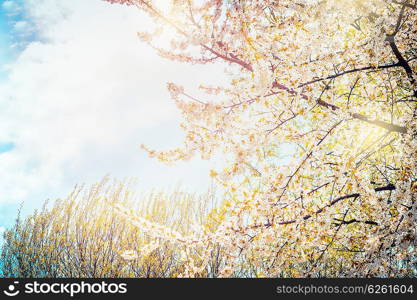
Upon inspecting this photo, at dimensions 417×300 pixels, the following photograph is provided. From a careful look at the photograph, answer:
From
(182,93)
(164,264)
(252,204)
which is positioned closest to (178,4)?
(182,93)

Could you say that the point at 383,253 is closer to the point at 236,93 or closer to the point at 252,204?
the point at 252,204

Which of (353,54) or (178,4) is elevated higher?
(178,4)

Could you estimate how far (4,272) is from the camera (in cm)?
872

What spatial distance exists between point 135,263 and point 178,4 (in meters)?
6.96

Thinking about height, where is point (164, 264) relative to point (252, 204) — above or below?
below

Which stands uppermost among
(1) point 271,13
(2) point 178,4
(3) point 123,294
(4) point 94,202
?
(1) point 271,13

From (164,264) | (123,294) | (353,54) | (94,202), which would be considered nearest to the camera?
(123,294)

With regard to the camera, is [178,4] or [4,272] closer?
[178,4]

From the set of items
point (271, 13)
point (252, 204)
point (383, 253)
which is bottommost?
point (383, 253)

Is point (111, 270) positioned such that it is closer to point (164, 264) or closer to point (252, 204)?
point (164, 264)

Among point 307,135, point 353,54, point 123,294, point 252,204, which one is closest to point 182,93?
point 252,204

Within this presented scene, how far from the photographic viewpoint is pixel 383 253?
2480 mm

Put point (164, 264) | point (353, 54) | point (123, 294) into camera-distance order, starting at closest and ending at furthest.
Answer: point (123, 294)
point (353, 54)
point (164, 264)

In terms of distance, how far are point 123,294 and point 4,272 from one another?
28.4 ft
